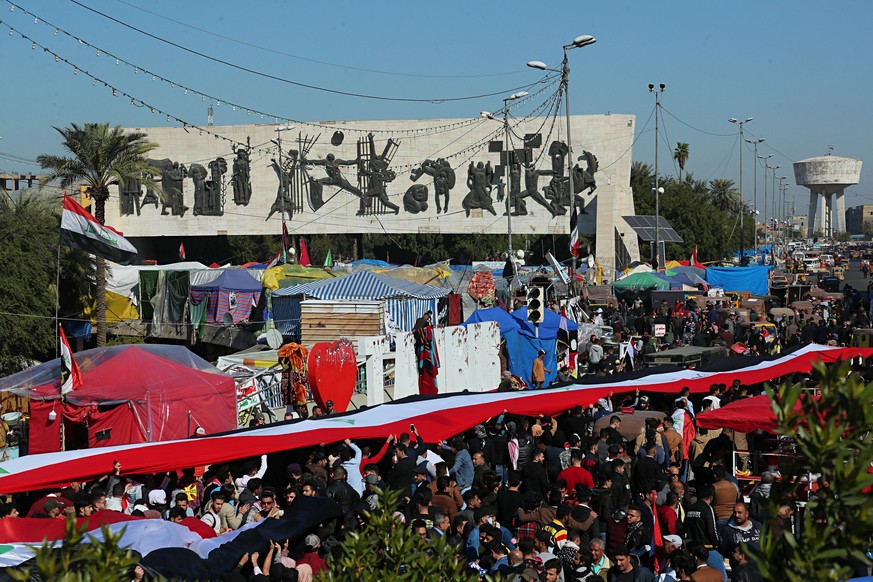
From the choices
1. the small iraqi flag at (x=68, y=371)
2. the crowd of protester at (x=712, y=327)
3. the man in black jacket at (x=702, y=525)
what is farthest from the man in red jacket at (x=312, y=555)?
the crowd of protester at (x=712, y=327)

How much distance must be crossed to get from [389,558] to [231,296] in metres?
29.2

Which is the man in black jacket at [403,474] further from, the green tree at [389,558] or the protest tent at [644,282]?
the protest tent at [644,282]

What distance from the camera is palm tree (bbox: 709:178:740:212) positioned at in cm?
11188

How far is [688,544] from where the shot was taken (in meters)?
10.2

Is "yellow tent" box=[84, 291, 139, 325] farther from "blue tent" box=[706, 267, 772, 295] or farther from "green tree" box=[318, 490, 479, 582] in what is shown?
"green tree" box=[318, 490, 479, 582]

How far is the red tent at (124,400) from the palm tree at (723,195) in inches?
3938

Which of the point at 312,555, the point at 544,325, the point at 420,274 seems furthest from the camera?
the point at 420,274

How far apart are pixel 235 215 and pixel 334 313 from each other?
35.6m

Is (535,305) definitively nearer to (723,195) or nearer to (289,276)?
(289,276)

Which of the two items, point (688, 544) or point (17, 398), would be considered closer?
point (688, 544)

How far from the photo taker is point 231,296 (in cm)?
3506

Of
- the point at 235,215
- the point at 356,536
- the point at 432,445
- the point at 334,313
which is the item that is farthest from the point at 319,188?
the point at 356,536

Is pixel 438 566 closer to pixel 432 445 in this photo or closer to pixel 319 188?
pixel 432 445

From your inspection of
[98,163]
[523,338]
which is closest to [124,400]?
[523,338]
